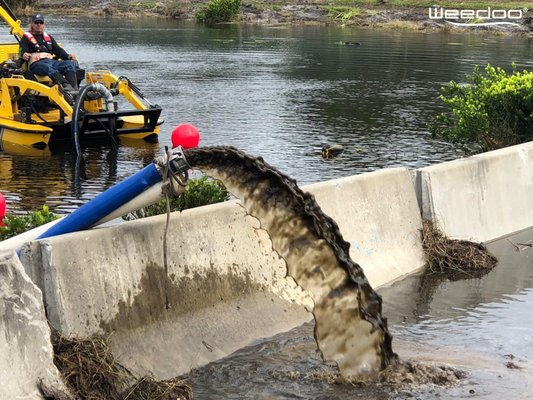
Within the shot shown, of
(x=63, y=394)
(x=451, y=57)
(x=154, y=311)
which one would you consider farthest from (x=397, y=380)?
(x=451, y=57)

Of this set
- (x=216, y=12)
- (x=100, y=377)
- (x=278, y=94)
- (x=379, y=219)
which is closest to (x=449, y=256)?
(x=379, y=219)

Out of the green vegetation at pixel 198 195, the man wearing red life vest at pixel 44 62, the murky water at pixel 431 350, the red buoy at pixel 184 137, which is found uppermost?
the red buoy at pixel 184 137

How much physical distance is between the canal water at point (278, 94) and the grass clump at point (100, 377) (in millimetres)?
9276

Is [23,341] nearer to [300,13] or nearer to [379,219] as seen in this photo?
[379,219]

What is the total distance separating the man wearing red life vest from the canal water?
1580 mm

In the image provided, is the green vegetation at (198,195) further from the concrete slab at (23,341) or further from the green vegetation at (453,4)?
the green vegetation at (453,4)

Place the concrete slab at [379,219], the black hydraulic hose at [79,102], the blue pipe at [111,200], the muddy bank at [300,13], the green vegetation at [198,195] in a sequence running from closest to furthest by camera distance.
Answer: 1. the blue pipe at [111,200]
2. the concrete slab at [379,219]
3. the green vegetation at [198,195]
4. the black hydraulic hose at [79,102]
5. the muddy bank at [300,13]

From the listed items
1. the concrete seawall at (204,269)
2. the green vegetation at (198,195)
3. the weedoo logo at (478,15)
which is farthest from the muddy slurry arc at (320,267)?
the weedoo logo at (478,15)

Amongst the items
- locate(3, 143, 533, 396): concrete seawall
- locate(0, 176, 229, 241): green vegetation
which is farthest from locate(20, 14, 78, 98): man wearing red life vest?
locate(3, 143, 533, 396): concrete seawall

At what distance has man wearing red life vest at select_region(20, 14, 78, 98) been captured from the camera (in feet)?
70.6

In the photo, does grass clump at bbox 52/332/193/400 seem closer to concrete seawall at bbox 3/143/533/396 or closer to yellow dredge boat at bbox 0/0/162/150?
concrete seawall at bbox 3/143/533/396

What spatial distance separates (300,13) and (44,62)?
2492 inches

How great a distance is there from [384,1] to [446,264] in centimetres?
7622

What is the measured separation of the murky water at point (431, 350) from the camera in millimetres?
7574
